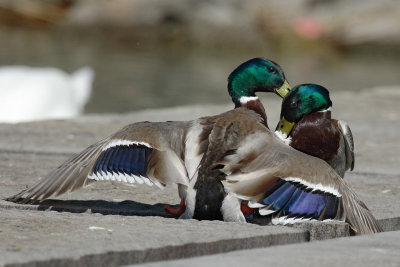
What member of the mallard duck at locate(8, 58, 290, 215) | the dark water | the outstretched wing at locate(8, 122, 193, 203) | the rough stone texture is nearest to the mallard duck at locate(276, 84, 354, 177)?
the mallard duck at locate(8, 58, 290, 215)

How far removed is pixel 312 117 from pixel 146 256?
1.50 metres

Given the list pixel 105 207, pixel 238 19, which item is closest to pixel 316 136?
pixel 105 207

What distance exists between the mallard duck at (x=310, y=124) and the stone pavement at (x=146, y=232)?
0.35 m

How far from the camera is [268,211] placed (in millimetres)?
4203

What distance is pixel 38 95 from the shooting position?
418 inches

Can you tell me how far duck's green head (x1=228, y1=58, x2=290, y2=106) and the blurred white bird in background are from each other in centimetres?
480

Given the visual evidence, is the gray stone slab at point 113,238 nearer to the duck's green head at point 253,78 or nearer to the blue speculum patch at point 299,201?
the blue speculum patch at point 299,201

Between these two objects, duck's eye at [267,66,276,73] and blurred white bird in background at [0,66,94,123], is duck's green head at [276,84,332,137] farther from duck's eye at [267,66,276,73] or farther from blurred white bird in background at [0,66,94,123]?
blurred white bird in background at [0,66,94,123]

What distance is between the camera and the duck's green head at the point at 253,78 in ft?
16.9

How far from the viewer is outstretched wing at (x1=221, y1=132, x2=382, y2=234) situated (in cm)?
422

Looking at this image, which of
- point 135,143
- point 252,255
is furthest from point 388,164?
point 252,255

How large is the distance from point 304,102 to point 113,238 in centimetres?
145

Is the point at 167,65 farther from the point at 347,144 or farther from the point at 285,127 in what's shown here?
the point at 285,127

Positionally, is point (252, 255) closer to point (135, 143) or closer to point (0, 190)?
point (135, 143)
